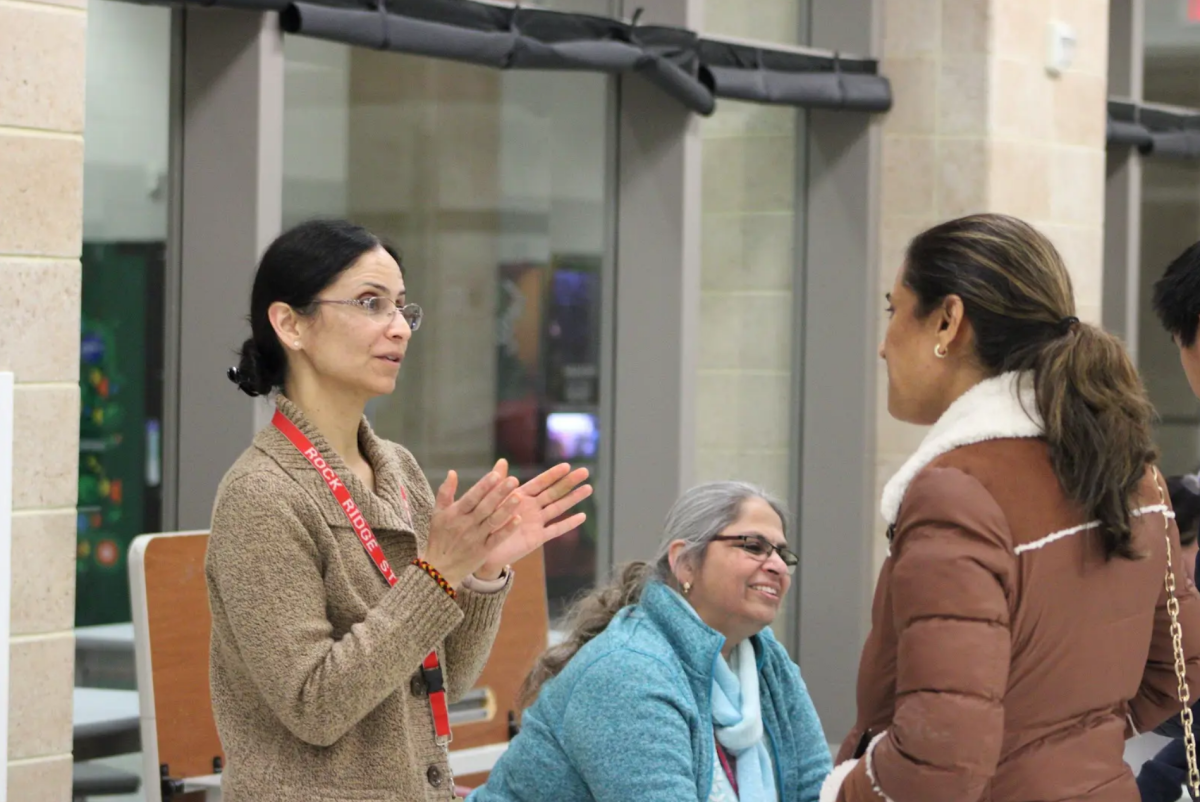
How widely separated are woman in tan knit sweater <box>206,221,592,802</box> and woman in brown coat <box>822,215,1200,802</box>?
1.91ft

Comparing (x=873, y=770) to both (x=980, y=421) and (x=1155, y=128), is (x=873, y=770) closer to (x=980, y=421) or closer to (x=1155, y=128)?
(x=980, y=421)

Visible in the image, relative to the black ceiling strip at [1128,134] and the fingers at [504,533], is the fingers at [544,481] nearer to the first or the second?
the fingers at [504,533]

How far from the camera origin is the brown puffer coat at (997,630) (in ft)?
5.55

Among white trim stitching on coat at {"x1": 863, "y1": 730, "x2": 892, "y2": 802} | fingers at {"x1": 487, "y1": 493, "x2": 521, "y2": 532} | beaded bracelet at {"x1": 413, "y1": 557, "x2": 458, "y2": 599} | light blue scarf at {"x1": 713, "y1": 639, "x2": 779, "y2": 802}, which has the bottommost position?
light blue scarf at {"x1": 713, "y1": 639, "x2": 779, "y2": 802}

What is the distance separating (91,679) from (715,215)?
296 cm

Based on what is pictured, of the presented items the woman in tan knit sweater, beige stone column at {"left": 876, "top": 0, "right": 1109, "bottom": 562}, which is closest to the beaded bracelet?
the woman in tan knit sweater

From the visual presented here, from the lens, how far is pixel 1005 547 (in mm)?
1740

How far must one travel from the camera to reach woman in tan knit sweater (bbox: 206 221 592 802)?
6.79ft

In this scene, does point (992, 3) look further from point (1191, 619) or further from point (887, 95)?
point (1191, 619)

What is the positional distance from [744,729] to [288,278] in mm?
1259

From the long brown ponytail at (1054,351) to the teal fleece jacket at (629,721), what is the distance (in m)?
1.11

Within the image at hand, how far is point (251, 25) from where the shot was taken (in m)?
4.02

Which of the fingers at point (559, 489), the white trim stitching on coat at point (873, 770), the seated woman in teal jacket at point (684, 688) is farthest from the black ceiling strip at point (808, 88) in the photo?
the white trim stitching on coat at point (873, 770)

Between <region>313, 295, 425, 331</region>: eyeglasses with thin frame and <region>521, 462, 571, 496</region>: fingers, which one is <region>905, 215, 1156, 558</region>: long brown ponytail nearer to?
<region>521, 462, 571, 496</region>: fingers
